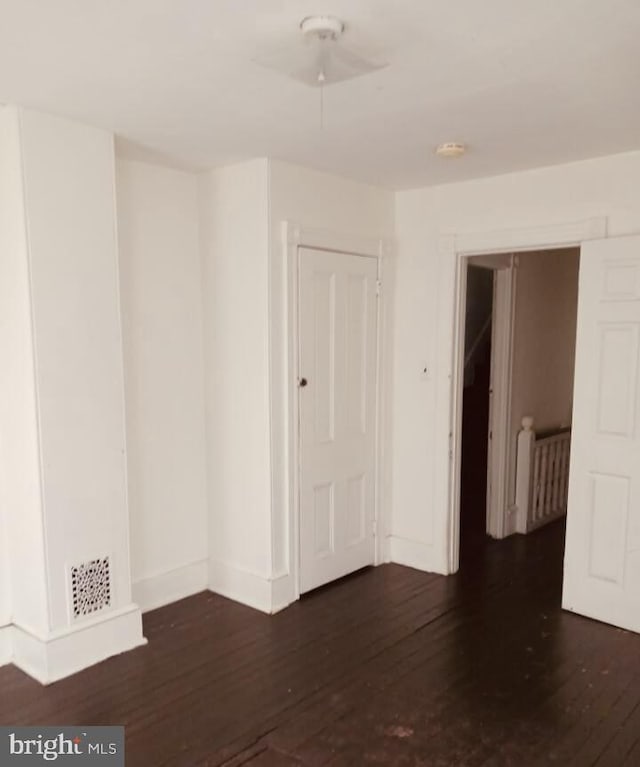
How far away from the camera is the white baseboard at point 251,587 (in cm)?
341

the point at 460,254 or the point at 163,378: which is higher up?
the point at 460,254

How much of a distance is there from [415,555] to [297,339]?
1.64m

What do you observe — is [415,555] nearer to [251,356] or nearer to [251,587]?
[251,587]

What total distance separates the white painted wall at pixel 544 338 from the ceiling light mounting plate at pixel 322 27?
117 inches

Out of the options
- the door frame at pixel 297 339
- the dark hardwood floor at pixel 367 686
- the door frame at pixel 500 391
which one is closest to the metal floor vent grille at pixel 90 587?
the dark hardwood floor at pixel 367 686

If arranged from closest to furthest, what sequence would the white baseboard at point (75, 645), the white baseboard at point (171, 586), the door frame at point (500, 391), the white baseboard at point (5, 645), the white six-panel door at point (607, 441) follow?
the white baseboard at point (75, 645) → the white baseboard at point (5, 645) → the white six-panel door at point (607, 441) → the white baseboard at point (171, 586) → the door frame at point (500, 391)

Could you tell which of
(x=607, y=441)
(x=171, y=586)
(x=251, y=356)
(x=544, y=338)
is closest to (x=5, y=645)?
(x=171, y=586)

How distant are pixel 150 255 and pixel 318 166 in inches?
39.2

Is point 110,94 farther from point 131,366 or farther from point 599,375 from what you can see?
point 599,375

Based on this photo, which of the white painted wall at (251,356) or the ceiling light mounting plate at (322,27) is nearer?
the ceiling light mounting plate at (322,27)

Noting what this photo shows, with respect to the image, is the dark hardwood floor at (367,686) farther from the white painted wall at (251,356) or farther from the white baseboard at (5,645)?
the white painted wall at (251,356)

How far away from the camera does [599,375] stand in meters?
3.21

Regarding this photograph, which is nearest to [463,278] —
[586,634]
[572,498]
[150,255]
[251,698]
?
[572,498]

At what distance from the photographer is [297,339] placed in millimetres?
3422
